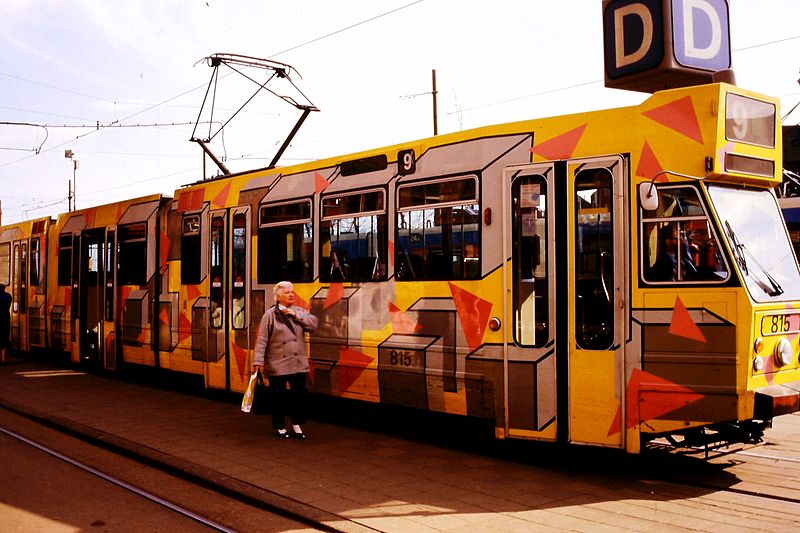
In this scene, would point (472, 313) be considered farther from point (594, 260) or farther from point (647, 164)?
point (647, 164)

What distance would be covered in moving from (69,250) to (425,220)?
1133cm

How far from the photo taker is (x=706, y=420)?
676 centimetres

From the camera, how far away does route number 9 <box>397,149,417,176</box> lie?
8.90 metres

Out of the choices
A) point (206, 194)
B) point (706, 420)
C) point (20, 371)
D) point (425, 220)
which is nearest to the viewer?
point (706, 420)

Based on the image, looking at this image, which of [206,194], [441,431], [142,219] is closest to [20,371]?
[142,219]

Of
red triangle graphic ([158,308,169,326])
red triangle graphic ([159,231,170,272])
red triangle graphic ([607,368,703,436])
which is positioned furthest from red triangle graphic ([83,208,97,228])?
red triangle graphic ([607,368,703,436])

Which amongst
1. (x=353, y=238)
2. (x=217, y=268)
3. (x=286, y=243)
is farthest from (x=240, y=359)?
(x=353, y=238)

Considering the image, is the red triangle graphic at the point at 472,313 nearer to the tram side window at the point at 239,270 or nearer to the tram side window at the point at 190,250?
the tram side window at the point at 239,270

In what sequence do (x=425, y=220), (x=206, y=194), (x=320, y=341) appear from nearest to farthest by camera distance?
(x=425, y=220) < (x=320, y=341) < (x=206, y=194)

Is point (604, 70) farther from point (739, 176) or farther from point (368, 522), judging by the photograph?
point (368, 522)

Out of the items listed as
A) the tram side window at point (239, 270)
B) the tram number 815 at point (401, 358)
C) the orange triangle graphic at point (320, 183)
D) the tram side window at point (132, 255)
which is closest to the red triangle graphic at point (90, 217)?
the tram side window at point (132, 255)

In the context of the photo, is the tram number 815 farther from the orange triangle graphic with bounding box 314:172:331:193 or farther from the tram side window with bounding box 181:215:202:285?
the tram side window with bounding box 181:215:202:285

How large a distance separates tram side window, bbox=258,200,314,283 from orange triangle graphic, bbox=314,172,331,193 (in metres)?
0.24

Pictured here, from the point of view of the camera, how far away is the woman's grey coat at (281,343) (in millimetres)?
9242
